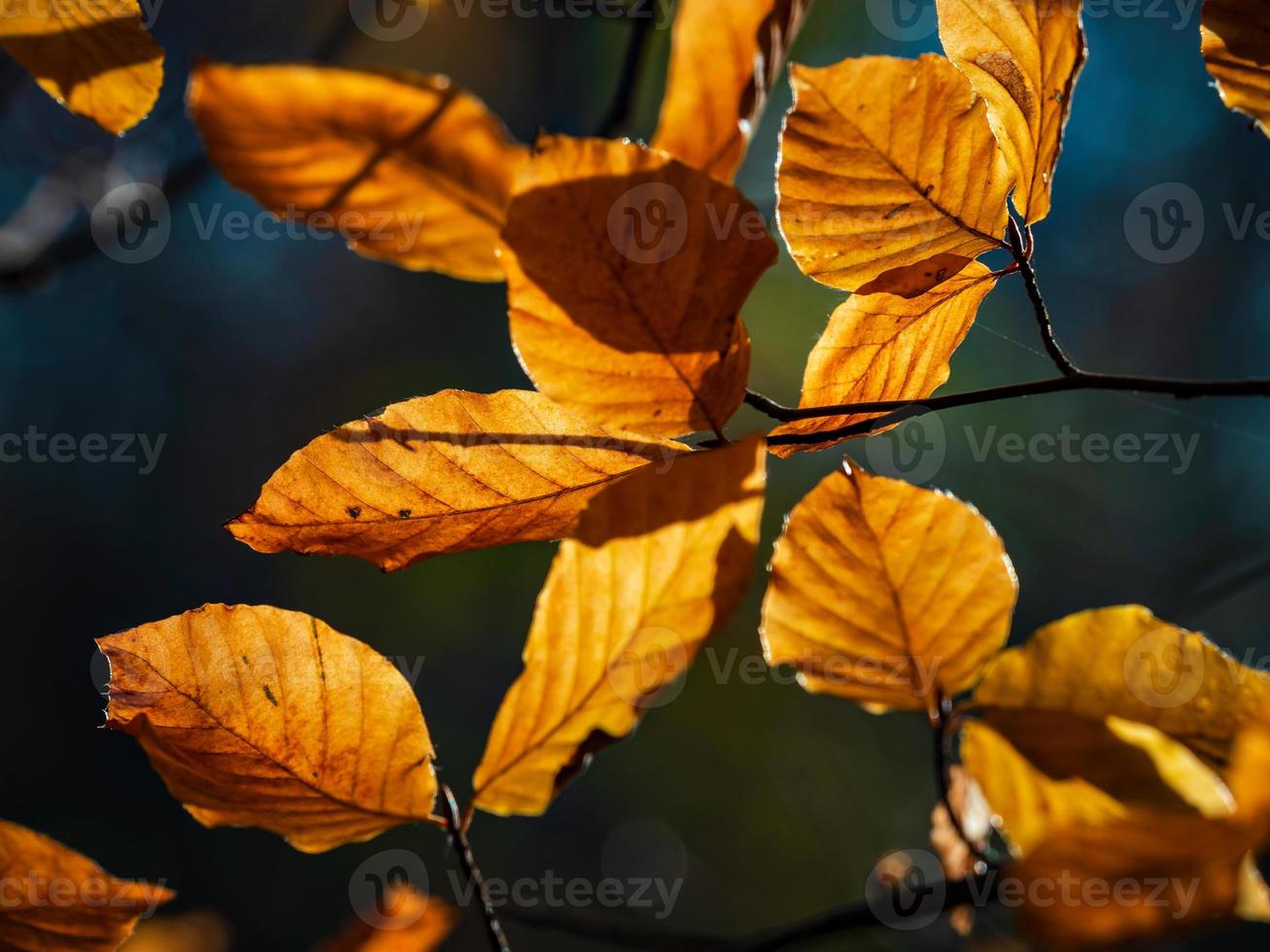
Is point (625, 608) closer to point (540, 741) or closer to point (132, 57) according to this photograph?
point (540, 741)

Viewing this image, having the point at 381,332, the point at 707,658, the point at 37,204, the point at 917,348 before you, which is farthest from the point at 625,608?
the point at 381,332

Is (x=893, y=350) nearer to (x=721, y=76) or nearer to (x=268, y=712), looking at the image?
(x=721, y=76)

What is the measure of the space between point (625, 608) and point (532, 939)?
4.13 meters

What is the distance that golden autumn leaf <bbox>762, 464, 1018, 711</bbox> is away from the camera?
37 centimetres

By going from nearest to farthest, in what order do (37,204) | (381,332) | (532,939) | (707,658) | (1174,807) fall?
(1174,807), (37,204), (707,658), (532,939), (381,332)

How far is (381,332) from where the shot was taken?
498cm

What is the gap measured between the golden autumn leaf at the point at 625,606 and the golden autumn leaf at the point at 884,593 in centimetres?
6

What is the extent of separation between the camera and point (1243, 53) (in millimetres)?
345

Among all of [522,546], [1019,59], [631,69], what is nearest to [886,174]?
[1019,59]

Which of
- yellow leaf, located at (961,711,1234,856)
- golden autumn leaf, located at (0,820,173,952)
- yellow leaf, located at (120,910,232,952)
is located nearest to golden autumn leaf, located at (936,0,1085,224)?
yellow leaf, located at (961,711,1234,856)

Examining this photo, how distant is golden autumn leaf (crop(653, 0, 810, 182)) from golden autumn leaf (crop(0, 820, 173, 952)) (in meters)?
0.42

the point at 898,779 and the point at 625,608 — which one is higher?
the point at 625,608

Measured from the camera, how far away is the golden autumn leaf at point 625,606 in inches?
11.9

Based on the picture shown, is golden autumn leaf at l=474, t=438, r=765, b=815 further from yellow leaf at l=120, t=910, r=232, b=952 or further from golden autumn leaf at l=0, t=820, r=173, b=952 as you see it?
yellow leaf at l=120, t=910, r=232, b=952
